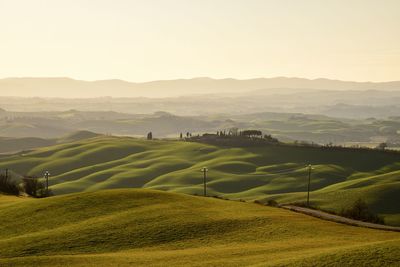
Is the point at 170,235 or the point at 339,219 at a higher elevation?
the point at 170,235

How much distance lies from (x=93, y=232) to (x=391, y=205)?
12781 cm

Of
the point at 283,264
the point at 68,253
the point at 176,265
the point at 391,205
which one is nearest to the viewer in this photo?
the point at 283,264

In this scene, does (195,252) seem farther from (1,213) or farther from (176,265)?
(1,213)

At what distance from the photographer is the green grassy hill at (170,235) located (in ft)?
175

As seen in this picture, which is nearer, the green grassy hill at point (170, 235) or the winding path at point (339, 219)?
the green grassy hill at point (170, 235)

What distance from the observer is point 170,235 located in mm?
69500

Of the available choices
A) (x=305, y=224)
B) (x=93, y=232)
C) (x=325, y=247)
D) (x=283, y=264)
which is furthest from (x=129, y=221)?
(x=283, y=264)

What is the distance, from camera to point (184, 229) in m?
71.4

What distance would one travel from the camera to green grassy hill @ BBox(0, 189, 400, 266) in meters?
53.4

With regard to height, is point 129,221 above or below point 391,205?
above

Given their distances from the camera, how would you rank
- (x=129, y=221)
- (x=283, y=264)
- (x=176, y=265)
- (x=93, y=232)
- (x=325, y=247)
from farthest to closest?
(x=129, y=221)
(x=93, y=232)
(x=325, y=247)
(x=176, y=265)
(x=283, y=264)

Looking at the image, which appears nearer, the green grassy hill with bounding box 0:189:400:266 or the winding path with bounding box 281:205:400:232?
the green grassy hill with bounding box 0:189:400:266

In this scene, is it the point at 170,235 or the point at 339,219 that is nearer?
the point at 170,235

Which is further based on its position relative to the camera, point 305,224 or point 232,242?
point 305,224
